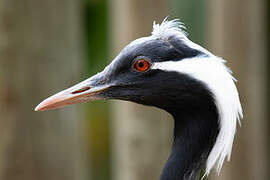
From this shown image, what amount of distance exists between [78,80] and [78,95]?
3117 mm

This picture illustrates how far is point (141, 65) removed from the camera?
17.9ft

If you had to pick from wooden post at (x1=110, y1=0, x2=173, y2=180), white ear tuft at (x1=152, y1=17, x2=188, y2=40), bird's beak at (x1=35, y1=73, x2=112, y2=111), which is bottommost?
wooden post at (x1=110, y1=0, x2=173, y2=180)

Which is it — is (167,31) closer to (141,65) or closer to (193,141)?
(141,65)

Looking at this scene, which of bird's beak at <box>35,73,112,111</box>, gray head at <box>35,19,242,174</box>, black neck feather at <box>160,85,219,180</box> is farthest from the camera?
bird's beak at <box>35,73,112,111</box>

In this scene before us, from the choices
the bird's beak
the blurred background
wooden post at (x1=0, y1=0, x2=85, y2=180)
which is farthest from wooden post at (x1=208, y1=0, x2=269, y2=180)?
the bird's beak

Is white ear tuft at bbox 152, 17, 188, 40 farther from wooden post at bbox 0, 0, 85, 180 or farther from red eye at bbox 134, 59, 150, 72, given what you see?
wooden post at bbox 0, 0, 85, 180

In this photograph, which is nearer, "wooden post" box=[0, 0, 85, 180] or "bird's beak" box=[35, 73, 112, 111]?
"bird's beak" box=[35, 73, 112, 111]

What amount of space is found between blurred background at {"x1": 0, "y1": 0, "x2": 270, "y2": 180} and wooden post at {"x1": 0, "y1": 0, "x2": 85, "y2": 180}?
0.01 meters

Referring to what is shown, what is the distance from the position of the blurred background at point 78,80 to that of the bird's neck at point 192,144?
308 centimetres

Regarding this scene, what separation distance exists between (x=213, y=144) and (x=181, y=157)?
28 centimetres

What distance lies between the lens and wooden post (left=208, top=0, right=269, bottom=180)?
11.2 metres
